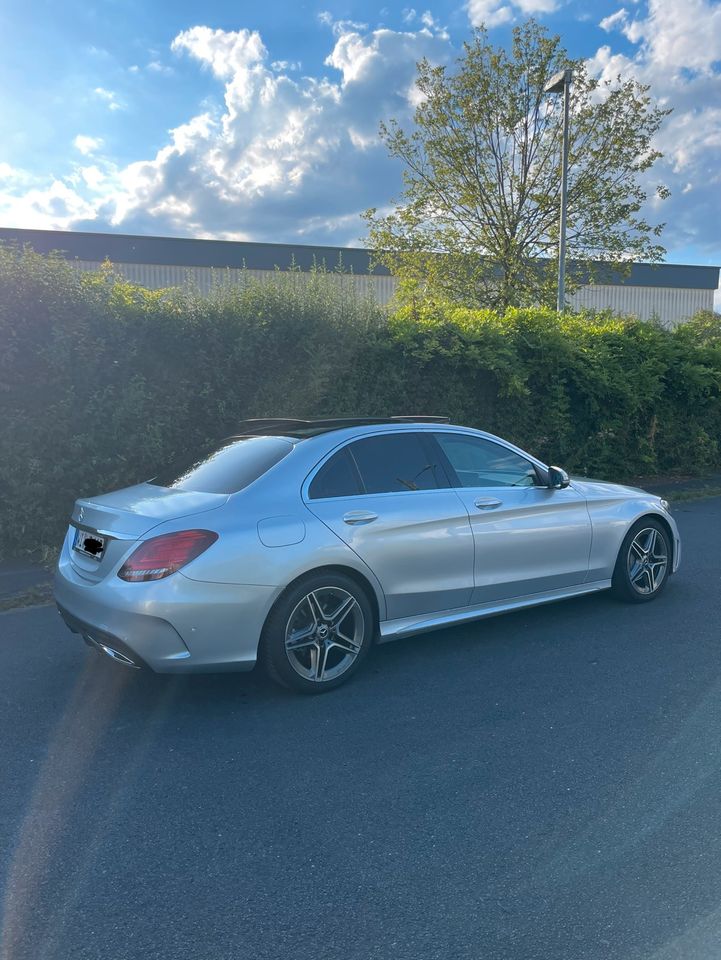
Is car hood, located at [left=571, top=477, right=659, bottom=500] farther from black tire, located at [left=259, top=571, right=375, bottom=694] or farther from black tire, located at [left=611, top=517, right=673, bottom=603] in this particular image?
black tire, located at [left=259, top=571, right=375, bottom=694]

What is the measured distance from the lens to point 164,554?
3.85m

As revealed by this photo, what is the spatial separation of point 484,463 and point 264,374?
390 cm

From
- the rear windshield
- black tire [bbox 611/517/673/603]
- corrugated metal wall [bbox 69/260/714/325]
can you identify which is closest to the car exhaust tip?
the rear windshield

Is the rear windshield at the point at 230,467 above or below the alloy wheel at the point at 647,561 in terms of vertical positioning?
above

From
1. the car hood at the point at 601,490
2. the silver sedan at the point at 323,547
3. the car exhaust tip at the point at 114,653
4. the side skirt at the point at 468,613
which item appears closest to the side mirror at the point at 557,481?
the silver sedan at the point at 323,547

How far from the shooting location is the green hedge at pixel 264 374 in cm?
711

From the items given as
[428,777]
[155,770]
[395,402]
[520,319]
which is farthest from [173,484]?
[520,319]

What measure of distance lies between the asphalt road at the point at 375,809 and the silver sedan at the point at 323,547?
39 centimetres

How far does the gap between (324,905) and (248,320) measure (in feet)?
21.8

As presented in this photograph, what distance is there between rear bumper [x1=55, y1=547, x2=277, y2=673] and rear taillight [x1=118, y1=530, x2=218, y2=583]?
5 cm

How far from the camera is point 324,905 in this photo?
8.42 ft

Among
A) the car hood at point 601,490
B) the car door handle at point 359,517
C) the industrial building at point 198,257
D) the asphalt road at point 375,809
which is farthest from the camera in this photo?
the industrial building at point 198,257

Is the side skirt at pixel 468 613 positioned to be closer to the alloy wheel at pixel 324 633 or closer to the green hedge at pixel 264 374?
the alloy wheel at pixel 324 633

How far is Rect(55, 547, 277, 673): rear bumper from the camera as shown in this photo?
3.79m
